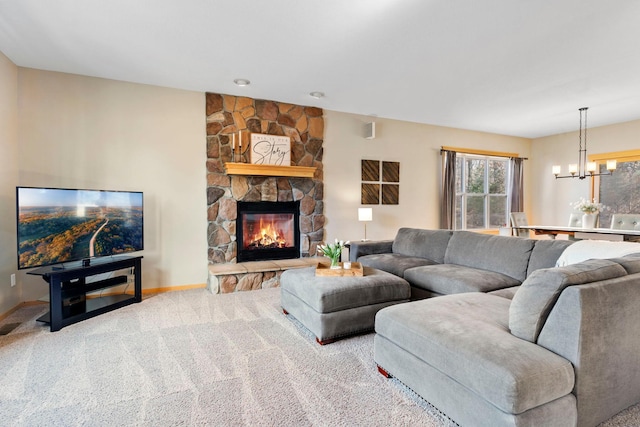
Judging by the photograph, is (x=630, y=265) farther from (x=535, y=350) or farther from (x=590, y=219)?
(x=590, y=219)

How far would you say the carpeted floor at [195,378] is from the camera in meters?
1.73

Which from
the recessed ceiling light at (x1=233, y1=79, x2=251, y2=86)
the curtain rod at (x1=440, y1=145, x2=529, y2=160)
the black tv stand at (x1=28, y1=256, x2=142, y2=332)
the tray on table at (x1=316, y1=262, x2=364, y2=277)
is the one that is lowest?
the black tv stand at (x1=28, y1=256, x2=142, y2=332)

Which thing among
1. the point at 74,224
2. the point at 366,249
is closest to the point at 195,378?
the point at 74,224

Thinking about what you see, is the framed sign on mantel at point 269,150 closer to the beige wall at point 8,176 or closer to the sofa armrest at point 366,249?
the sofa armrest at point 366,249

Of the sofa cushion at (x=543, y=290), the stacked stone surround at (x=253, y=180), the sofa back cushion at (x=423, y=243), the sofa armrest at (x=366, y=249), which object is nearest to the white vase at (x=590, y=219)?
the sofa back cushion at (x=423, y=243)

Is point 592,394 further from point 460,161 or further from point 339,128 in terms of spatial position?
point 460,161

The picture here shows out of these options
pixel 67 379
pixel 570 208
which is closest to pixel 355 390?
pixel 67 379

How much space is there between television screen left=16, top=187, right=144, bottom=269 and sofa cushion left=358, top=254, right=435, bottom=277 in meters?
2.78

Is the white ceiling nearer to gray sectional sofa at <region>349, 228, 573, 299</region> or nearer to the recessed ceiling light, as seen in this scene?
the recessed ceiling light

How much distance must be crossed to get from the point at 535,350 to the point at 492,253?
6.51 ft

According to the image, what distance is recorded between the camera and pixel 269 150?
4680 mm

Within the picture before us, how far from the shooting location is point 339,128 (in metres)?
5.27

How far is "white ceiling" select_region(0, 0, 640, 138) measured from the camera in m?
2.47

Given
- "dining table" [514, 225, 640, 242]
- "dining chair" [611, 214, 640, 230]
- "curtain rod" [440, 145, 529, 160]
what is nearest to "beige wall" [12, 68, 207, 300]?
"curtain rod" [440, 145, 529, 160]
